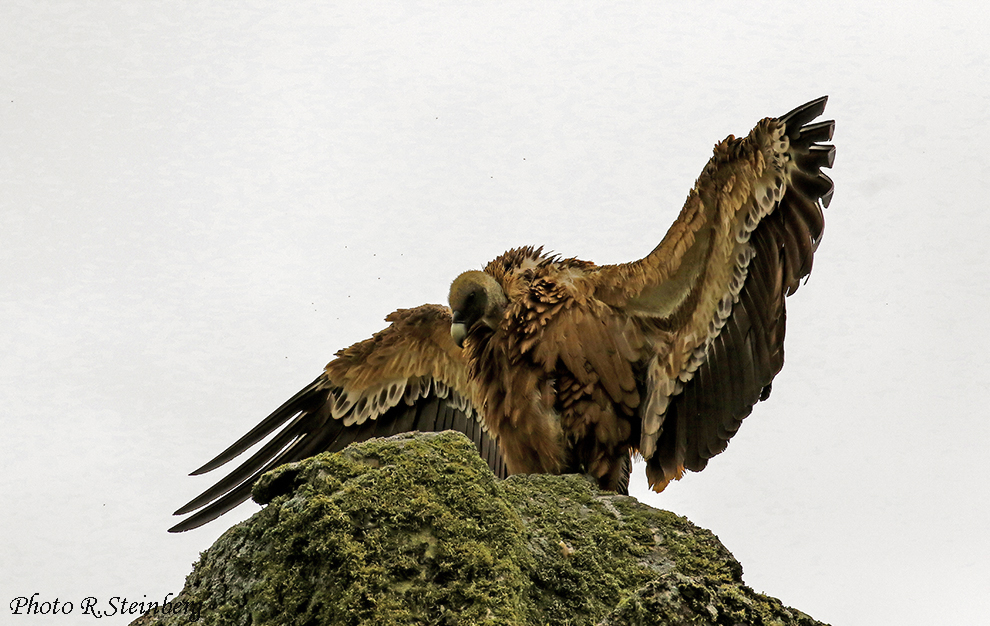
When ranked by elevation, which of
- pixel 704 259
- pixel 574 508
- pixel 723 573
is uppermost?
pixel 704 259

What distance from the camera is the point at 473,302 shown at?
6.39 m

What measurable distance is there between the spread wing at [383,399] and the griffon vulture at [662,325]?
1.13m

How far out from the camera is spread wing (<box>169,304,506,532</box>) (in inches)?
303

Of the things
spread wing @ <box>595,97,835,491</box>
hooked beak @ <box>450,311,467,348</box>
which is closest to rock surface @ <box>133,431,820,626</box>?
spread wing @ <box>595,97,835,491</box>

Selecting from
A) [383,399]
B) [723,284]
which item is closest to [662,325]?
[723,284]

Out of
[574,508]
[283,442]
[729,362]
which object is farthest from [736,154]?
[283,442]

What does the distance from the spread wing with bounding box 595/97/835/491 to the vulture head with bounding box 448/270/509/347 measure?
696mm

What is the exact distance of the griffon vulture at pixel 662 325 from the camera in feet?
18.7

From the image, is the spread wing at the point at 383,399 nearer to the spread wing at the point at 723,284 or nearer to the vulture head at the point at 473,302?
the vulture head at the point at 473,302

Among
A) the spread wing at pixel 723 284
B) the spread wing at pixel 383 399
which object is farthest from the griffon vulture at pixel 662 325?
the spread wing at pixel 383 399

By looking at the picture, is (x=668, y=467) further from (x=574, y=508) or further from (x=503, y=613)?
(x=503, y=613)

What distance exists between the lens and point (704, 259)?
20.0 feet

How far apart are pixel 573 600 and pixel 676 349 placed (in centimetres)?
277

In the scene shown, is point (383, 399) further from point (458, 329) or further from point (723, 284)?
point (723, 284)
